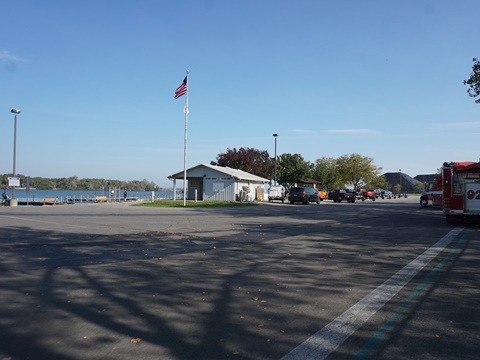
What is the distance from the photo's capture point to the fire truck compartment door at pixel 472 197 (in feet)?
61.9

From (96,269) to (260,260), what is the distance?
3663 millimetres

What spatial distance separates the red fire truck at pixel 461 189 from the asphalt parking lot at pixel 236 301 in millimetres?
7937

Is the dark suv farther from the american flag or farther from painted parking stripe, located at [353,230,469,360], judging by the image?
painted parking stripe, located at [353,230,469,360]

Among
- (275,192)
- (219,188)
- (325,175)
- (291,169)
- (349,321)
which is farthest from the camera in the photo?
(325,175)

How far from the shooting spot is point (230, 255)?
1032 cm

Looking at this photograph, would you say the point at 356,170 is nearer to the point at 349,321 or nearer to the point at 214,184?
the point at 214,184

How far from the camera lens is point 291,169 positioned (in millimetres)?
65375

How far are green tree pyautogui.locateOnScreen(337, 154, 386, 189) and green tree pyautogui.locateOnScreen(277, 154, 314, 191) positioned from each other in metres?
25.7

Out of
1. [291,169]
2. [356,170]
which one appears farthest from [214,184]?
[356,170]

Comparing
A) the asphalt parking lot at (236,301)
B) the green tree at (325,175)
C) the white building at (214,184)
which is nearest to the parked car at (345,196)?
the white building at (214,184)

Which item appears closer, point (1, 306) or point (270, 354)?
point (270, 354)

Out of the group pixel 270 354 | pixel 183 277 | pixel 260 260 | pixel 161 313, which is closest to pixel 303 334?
pixel 270 354

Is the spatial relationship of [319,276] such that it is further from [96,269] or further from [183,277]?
[96,269]

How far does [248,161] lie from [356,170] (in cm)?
3395
